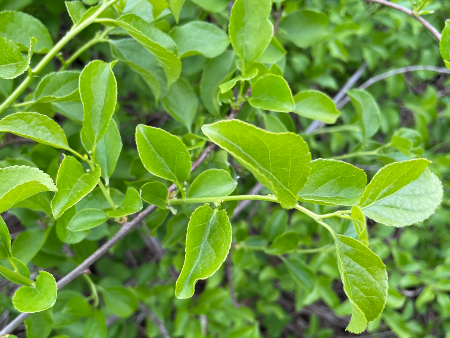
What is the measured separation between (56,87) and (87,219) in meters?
0.28

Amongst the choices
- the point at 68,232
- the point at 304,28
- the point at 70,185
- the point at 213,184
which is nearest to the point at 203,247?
the point at 213,184

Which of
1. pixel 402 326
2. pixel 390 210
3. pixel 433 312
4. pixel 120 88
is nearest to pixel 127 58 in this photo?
pixel 120 88

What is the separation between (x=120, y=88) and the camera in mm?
1099

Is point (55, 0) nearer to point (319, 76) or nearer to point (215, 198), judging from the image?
point (215, 198)

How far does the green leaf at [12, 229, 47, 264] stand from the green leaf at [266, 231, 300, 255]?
548 mm

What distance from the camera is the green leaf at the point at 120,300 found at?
2.89ft

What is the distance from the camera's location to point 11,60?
0.56m

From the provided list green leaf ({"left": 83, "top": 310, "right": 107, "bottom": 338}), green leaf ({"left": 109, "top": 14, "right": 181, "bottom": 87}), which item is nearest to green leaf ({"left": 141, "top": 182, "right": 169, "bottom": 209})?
green leaf ({"left": 109, "top": 14, "right": 181, "bottom": 87})

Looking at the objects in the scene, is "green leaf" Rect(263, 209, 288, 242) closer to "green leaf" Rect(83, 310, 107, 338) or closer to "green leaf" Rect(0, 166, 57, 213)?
"green leaf" Rect(83, 310, 107, 338)

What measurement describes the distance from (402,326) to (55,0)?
1.63m

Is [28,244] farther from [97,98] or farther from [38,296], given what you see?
[97,98]

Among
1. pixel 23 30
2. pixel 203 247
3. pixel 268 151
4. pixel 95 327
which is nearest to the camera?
pixel 268 151

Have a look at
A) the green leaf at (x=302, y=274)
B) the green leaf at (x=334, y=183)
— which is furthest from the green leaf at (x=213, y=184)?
the green leaf at (x=302, y=274)

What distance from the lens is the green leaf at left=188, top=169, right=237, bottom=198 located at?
548 mm
